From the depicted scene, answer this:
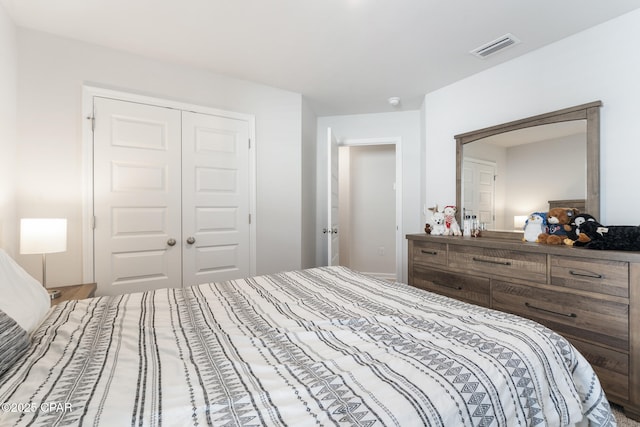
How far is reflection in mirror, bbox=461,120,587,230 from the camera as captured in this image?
2164mm

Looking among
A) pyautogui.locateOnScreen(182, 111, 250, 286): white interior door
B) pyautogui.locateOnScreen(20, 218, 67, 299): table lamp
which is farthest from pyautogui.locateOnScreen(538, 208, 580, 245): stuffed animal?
pyautogui.locateOnScreen(20, 218, 67, 299): table lamp

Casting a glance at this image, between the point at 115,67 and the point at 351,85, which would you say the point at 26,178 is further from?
the point at 351,85

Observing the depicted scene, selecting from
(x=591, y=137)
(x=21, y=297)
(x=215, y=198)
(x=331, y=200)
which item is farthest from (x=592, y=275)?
(x=215, y=198)

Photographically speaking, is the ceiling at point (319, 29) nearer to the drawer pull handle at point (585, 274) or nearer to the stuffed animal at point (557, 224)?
the stuffed animal at point (557, 224)

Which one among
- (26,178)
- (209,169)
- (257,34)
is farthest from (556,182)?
(26,178)

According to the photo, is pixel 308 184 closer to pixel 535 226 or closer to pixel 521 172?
pixel 521 172

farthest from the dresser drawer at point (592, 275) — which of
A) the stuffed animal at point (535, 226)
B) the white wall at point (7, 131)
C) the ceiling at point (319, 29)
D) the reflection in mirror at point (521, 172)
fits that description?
the white wall at point (7, 131)

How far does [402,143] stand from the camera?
12.6ft

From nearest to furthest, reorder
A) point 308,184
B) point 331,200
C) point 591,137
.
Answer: point 591,137, point 331,200, point 308,184

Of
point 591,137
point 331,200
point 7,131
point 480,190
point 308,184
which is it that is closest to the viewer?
point 7,131

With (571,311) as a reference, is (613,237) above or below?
above

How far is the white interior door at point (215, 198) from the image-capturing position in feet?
8.96

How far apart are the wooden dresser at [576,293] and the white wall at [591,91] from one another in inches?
23.9

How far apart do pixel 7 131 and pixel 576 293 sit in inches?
144
